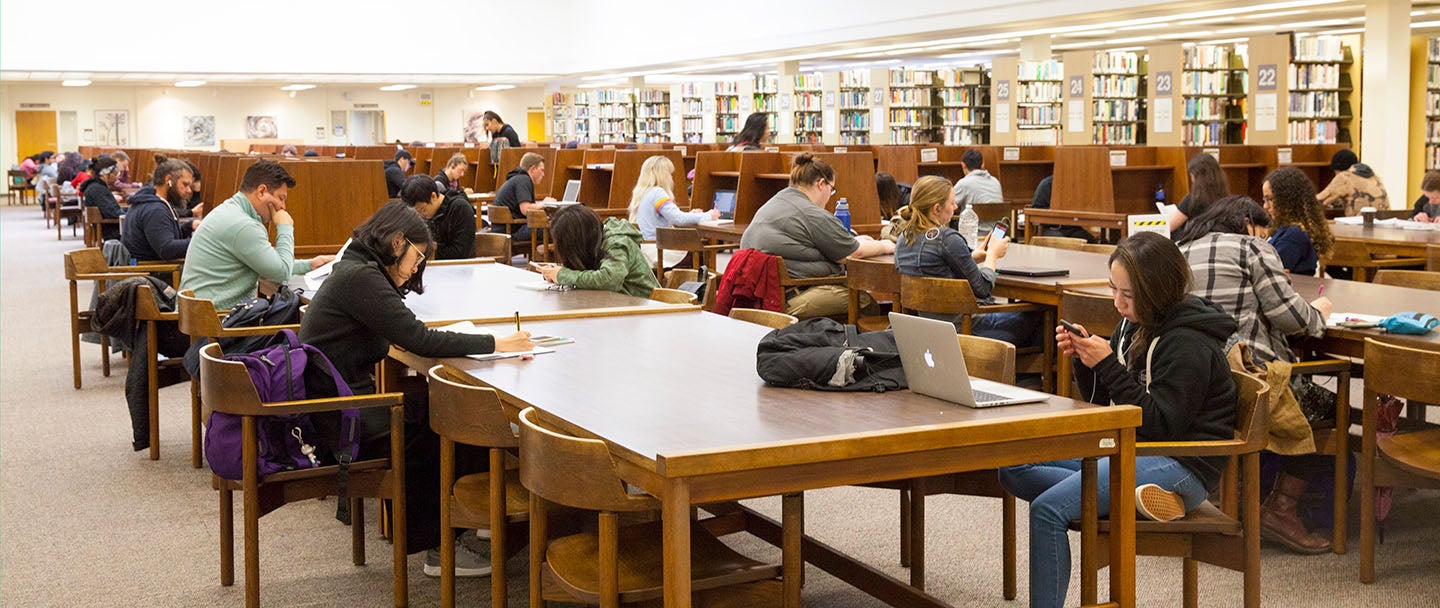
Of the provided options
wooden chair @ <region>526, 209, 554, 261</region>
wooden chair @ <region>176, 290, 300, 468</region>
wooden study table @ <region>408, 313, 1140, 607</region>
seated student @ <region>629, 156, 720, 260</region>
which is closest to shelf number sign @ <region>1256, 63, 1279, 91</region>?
seated student @ <region>629, 156, 720, 260</region>

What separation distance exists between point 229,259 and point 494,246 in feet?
6.10

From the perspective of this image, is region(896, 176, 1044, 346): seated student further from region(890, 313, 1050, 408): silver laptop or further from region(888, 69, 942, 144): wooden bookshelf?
region(888, 69, 942, 144): wooden bookshelf

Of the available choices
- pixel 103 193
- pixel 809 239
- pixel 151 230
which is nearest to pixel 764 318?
pixel 809 239

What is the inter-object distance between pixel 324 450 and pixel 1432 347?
2884mm

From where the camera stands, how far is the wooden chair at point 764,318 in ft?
12.7

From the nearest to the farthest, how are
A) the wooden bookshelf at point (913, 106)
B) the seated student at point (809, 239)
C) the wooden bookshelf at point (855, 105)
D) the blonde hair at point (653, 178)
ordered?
1. the seated student at point (809, 239)
2. the blonde hair at point (653, 178)
3. the wooden bookshelf at point (913, 106)
4. the wooden bookshelf at point (855, 105)

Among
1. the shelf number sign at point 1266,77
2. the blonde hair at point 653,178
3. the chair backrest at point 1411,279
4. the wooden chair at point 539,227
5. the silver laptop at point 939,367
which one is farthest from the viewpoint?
the shelf number sign at point 1266,77

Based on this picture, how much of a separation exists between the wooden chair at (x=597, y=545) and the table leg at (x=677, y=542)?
0.18m

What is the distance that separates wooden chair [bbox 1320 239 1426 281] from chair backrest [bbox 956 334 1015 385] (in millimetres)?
3850

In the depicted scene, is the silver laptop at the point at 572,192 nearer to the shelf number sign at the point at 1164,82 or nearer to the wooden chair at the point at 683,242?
the wooden chair at the point at 683,242

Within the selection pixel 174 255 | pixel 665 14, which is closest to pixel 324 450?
pixel 174 255

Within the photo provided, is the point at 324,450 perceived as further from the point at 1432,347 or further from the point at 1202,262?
the point at 1432,347

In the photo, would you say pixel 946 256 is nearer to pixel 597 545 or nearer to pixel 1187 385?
pixel 1187 385

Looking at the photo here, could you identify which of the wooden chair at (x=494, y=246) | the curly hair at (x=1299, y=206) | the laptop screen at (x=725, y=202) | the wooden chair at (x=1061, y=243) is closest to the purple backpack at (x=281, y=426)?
the wooden chair at (x=494, y=246)
